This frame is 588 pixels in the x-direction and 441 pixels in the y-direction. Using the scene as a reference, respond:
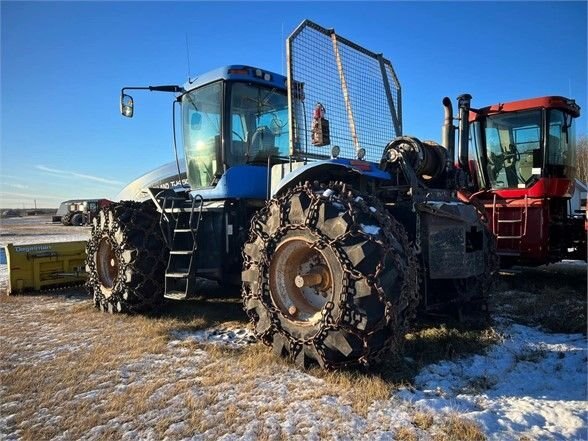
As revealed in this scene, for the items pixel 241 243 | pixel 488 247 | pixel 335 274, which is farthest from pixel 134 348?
pixel 488 247

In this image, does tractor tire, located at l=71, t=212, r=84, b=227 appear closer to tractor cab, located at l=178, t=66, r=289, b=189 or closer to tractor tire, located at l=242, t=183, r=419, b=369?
tractor cab, located at l=178, t=66, r=289, b=189

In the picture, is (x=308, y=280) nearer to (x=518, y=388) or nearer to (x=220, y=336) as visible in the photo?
(x=220, y=336)

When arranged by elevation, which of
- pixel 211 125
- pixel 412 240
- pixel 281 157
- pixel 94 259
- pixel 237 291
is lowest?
pixel 237 291

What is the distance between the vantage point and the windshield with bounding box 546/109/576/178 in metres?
8.70

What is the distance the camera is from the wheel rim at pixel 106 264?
6492 mm

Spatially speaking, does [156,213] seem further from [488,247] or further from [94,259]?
[488,247]

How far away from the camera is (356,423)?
2816 mm

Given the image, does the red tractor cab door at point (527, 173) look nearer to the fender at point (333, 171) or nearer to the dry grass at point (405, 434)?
the fender at point (333, 171)

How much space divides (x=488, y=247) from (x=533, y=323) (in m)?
1.00

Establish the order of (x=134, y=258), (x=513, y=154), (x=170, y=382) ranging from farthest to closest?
(x=513, y=154), (x=134, y=258), (x=170, y=382)

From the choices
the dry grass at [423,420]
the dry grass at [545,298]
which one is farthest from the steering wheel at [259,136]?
the dry grass at [423,420]

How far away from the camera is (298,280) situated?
3.83m

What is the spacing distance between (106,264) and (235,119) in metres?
2.82

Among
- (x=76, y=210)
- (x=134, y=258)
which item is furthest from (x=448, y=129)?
(x=76, y=210)
